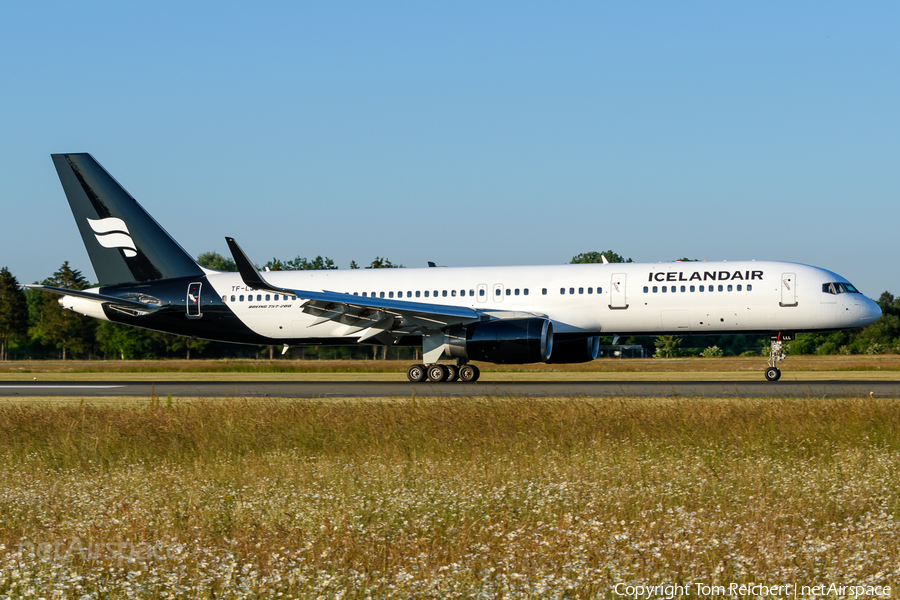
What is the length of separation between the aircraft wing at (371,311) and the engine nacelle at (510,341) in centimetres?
Result: 92

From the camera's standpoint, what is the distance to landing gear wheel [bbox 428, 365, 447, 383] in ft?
95.6

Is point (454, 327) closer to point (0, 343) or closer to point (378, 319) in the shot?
point (378, 319)

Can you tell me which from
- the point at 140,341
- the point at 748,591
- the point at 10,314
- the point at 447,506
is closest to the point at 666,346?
the point at 140,341

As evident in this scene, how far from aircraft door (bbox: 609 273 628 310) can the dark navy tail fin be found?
51.0 feet

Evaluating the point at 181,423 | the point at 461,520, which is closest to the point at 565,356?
the point at 181,423

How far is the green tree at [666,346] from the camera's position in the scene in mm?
74650

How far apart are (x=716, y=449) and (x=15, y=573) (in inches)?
344

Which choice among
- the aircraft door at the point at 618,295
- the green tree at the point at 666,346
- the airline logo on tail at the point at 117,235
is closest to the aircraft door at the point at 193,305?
the airline logo on tail at the point at 117,235

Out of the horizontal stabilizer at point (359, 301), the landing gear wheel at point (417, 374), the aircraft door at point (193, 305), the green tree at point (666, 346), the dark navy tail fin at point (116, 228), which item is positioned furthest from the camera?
the green tree at point (666, 346)

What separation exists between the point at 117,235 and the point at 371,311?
11.0 m

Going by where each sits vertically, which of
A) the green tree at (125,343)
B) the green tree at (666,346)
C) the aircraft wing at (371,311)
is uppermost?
the aircraft wing at (371,311)

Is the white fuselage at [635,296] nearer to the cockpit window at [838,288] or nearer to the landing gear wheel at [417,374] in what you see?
the cockpit window at [838,288]

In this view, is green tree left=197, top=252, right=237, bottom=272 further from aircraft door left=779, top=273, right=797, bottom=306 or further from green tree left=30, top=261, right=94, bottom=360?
aircraft door left=779, top=273, right=797, bottom=306

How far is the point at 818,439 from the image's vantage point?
1202 centimetres
